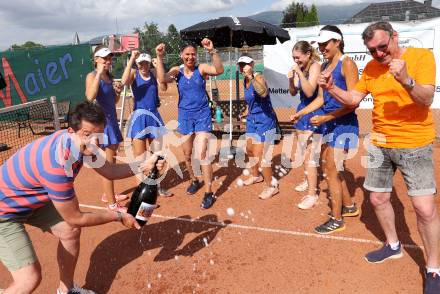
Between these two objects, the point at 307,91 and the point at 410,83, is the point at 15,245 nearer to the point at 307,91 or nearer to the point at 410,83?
the point at 410,83

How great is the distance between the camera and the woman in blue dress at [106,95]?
474 cm

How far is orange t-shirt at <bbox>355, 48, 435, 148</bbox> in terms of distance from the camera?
9.42 feet

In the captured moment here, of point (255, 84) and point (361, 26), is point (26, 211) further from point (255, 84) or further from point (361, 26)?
point (361, 26)

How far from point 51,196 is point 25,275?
69cm

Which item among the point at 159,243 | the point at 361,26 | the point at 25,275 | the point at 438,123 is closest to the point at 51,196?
the point at 25,275

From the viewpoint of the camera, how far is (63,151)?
8.87 ft

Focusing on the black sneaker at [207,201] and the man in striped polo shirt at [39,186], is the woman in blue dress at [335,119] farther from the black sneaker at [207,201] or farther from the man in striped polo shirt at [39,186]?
the man in striped polo shirt at [39,186]

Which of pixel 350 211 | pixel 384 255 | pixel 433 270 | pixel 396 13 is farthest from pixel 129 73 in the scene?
pixel 396 13

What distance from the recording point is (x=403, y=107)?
3025 mm

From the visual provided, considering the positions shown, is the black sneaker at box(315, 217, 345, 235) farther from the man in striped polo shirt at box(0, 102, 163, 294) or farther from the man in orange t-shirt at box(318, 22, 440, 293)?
the man in striped polo shirt at box(0, 102, 163, 294)

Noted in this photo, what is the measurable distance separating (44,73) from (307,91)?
10654mm

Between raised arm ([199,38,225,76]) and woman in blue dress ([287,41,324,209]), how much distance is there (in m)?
0.98

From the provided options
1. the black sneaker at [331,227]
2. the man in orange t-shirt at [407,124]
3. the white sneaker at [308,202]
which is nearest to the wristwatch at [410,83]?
the man in orange t-shirt at [407,124]

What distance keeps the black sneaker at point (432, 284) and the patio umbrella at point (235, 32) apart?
5.58 m
